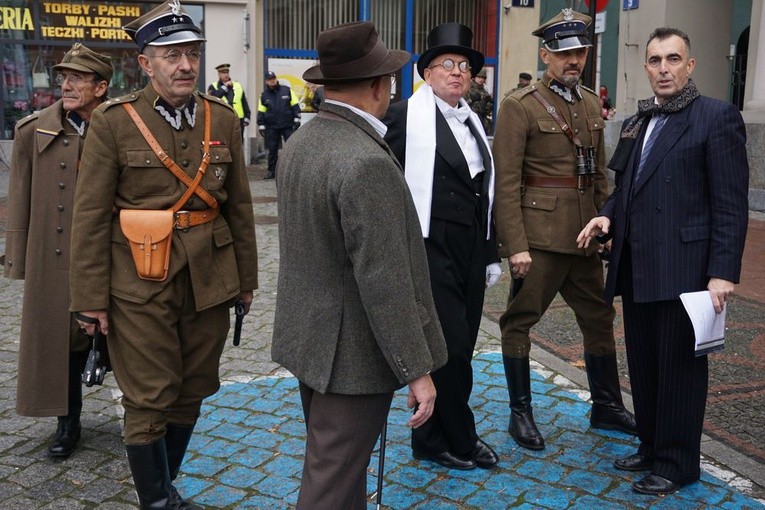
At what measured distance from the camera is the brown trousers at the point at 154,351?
362 centimetres

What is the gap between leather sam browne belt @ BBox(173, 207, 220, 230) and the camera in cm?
368

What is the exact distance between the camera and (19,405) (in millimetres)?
4426

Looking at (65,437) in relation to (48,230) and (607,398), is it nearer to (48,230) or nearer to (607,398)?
(48,230)

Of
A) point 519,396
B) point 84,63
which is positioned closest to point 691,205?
point 519,396

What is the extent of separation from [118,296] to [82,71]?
1.27 metres

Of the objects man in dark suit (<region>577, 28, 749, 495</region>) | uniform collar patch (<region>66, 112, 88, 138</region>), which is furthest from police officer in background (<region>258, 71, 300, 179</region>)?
man in dark suit (<region>577, 28, 749, 495</region>)

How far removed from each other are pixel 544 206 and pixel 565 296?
0.57 metres

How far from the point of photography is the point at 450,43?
14.0 feet

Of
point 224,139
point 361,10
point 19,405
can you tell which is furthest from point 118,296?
point 361,10

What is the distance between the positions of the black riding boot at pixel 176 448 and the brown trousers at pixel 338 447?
1095 mm

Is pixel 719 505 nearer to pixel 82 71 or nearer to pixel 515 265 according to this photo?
pixel 515 265

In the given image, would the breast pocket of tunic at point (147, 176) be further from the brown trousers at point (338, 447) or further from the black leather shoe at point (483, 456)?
the black leather shoe at point (483, 456)

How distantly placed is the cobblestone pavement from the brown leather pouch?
1.13 meters

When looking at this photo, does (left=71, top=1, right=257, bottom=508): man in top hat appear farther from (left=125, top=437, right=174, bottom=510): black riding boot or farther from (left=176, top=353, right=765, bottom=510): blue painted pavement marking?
(left=176, top=353, right=765, bottom=510): blue painted pavement marking
